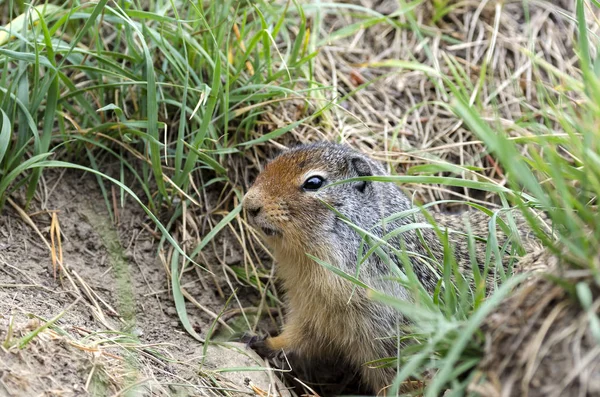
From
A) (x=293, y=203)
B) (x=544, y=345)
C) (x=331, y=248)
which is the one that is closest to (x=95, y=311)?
(x=293, y=203)

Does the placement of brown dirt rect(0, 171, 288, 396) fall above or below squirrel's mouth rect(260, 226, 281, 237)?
below

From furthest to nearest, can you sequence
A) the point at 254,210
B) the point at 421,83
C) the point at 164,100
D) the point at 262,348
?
1. the point at 421,83
2. the point at 164,100
3. the point at 262,348
4. the point at 254,210

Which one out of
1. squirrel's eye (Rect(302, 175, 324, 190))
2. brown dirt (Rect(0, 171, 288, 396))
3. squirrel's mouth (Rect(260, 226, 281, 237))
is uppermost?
squirrel's eye (Rect(302, 175, 324, 190))

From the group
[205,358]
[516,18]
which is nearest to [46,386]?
[205,358]

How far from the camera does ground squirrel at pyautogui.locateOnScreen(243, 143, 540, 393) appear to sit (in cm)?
409

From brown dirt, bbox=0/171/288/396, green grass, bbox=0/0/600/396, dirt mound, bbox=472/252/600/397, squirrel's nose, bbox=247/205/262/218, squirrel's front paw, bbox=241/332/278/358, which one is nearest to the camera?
dirt mound, bbox=472/252/600/397

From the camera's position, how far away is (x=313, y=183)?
4.20m

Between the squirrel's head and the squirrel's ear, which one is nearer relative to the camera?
the squirrel's head

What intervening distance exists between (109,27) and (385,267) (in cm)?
274

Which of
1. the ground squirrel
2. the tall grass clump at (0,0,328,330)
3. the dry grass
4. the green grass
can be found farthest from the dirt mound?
the dry grass

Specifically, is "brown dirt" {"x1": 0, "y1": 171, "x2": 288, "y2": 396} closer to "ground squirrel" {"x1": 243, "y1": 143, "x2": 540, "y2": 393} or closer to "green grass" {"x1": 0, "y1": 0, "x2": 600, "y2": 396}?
"green grass" {"x1": 0, "y1": 0, "x2": 600, "y2": 396}

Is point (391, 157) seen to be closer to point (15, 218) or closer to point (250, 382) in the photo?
point (250, 382)

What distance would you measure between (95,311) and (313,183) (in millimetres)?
1429

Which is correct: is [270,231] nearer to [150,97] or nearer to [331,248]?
[331,248]
